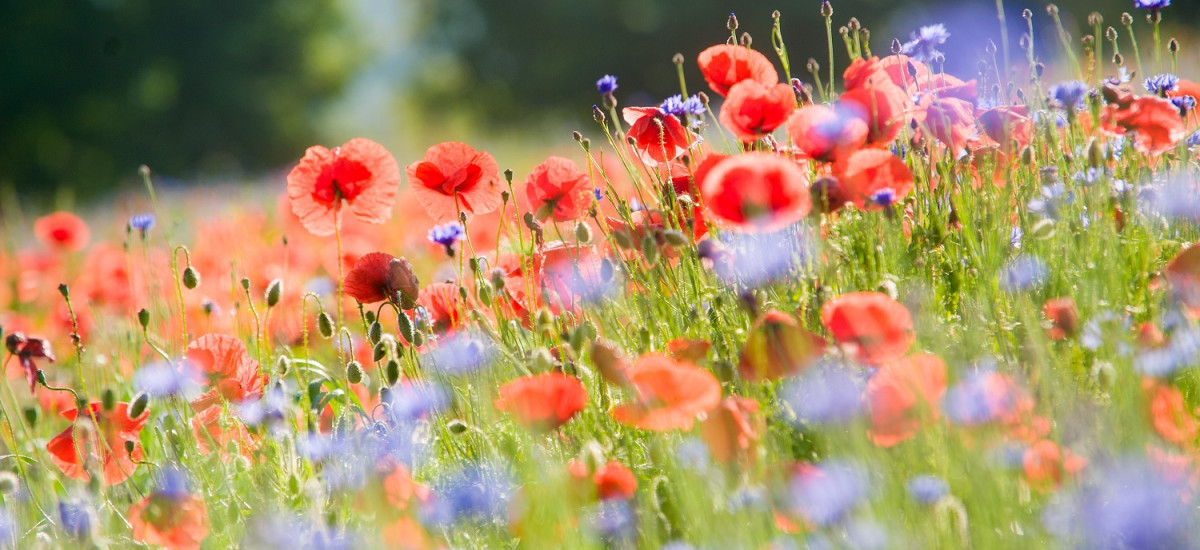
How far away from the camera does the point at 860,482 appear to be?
3.00 ft

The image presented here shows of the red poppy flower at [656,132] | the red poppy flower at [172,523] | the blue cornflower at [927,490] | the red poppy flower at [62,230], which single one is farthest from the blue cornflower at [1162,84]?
the red poppy flower at [62,230]

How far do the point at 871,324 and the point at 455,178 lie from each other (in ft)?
2.77

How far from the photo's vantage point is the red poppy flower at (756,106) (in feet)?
4.45

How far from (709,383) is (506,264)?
2.78ft

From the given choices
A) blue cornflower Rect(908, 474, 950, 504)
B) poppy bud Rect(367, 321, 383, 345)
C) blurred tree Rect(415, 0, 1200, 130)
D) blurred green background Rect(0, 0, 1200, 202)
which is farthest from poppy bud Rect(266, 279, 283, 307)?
blurred tree Rect(415, 0, 1200, 130)

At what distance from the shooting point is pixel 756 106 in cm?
137

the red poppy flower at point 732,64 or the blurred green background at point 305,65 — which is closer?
the red poppy flower at point 732,64

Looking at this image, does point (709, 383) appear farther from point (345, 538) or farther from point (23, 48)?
point (23, 48)

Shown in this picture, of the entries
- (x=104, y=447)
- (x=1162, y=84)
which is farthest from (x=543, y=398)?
(x=1162, y=84)

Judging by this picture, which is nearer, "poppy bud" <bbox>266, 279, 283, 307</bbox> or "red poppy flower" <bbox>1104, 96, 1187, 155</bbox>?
"red poppy flower" <bbox>1104, 96, 1187, 155</bbox>

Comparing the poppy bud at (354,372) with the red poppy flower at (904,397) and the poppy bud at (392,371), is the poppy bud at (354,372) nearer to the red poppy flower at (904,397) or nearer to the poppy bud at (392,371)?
the poppy bud at (392,371)

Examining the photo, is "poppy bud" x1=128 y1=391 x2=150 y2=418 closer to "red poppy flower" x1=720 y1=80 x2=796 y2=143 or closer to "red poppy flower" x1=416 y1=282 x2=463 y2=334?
"red poppy flower" x1=416 y1=282 x2=463 y2=334

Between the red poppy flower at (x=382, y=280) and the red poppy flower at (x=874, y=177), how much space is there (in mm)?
642

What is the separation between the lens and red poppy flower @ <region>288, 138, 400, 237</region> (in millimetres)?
1615
